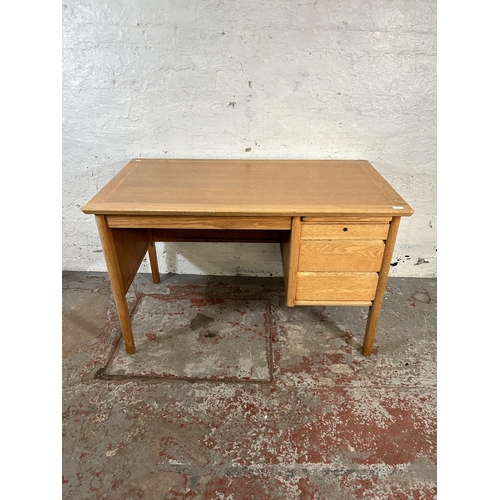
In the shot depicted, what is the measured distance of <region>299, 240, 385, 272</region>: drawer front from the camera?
4.81 feet

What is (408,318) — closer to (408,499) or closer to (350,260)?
(350,260)

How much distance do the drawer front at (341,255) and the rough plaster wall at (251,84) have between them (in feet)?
2.43

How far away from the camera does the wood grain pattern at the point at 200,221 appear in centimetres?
142

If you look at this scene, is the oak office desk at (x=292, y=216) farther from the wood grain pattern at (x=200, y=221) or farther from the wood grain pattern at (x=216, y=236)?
the wood grain pattern at (x=216, y=236)

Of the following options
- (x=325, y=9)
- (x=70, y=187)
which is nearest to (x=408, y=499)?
(x=325, y=9)

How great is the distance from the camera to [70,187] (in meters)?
2.15

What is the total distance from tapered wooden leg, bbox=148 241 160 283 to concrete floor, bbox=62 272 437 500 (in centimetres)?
10

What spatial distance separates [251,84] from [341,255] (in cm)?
103

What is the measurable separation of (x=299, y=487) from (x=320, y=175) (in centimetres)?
134

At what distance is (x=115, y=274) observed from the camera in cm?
157

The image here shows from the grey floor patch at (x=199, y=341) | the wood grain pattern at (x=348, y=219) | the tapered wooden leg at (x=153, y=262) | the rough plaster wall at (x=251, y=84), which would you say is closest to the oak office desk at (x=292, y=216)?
the wood grain pattern at (x=348, y=219)

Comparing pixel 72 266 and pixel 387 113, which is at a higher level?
pixel 387 113

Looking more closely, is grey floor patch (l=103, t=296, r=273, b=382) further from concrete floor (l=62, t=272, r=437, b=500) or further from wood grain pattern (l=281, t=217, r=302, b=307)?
wood grain pattern (l=281, t=217, r=302, b=307)

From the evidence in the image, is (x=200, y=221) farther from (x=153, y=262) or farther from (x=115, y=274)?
(x=153, y=262)
